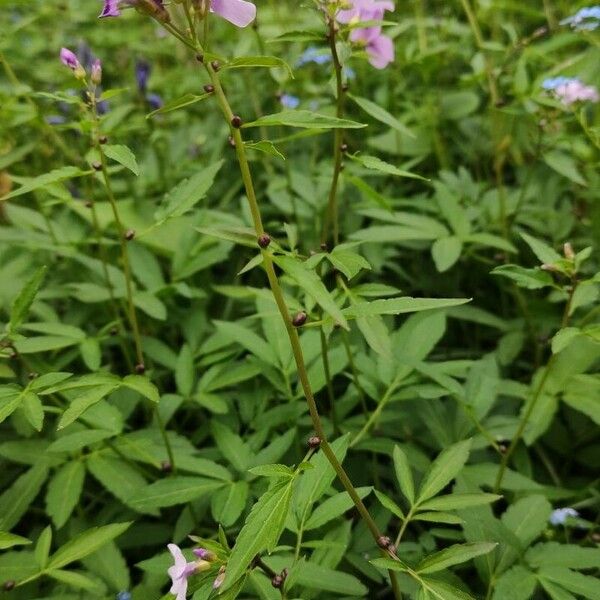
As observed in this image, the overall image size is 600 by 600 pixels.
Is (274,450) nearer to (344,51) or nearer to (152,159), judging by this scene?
(344,51)

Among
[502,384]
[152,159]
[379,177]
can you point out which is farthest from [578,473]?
[152,159]

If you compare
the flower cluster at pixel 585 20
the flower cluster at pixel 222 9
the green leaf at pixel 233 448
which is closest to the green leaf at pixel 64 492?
the green leaf at pixel 233 448

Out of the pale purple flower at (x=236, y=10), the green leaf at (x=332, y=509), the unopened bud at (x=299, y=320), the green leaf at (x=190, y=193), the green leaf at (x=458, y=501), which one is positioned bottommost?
the green leaf at (x=332, y=509)

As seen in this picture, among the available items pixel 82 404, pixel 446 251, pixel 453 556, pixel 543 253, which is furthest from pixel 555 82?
pixel 82 404

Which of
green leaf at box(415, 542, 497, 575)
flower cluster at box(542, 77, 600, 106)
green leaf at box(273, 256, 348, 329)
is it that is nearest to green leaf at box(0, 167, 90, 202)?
green leaf at box(273, 256, 348, 329)

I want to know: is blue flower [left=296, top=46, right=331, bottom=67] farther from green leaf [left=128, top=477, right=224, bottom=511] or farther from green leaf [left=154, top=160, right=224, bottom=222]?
green leaf [left=128, top=477, right=224, bottom=511]

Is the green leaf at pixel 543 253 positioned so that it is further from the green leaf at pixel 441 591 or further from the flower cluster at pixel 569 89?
the flower cluster at pixel 569 89
